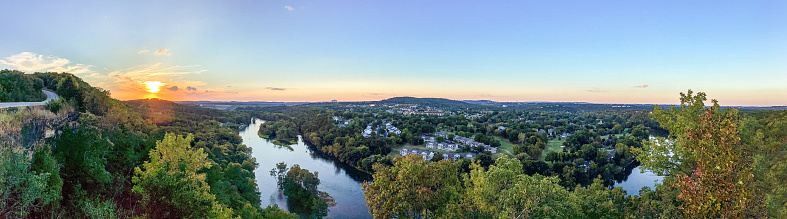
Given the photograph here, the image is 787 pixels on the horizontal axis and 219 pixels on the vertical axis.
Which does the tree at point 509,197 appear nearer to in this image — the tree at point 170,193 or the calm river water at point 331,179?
the tree at point 170,193

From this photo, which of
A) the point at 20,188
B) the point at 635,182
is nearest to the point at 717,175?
the point at 20,188

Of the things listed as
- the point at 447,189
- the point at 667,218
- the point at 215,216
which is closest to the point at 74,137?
the point at 215,216

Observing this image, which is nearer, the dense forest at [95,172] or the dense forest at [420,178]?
the dense forest at [420,178]

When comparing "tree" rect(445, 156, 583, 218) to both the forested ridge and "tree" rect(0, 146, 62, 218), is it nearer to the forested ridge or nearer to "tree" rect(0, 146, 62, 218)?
"tree" rect(0, 146, 62, 218)

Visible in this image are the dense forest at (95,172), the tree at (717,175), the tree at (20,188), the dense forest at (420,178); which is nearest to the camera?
the tree at (717,175)

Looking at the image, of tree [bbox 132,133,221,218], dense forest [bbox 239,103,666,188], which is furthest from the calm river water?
tree [bbox 132,133,221,218]

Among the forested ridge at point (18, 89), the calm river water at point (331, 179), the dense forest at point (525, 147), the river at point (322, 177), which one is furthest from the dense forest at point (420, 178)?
the dense forest at point (525, 147)

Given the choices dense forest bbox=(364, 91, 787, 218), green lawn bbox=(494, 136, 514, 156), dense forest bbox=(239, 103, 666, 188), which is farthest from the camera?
green lawn bbox=(494, 136, 514, 156)

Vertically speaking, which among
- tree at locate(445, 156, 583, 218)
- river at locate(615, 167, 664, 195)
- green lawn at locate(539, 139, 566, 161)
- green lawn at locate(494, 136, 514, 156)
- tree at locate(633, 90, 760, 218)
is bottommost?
river at locate(615, 167, 664, 195)

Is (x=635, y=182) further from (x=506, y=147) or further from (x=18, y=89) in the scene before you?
(x=18, y=89)
